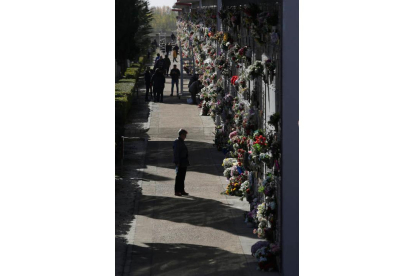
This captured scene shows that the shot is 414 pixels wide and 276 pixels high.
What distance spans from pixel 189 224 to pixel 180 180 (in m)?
2.27

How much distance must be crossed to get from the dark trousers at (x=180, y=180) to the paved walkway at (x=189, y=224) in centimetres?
22

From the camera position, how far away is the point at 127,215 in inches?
573

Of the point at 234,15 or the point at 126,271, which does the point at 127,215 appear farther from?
the point at 234,15

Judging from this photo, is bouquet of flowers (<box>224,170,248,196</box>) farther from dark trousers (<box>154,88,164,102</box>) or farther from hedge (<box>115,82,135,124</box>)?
dark trousers (<box>154,88,164,102</box>)

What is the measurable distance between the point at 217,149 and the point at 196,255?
9.60 m

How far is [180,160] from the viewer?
1593cm

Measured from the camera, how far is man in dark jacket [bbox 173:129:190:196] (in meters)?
15.8

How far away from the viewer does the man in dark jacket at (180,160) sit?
15.8 m

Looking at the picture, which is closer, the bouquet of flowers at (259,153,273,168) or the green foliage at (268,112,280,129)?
the green foliage at (268,112,280,129)

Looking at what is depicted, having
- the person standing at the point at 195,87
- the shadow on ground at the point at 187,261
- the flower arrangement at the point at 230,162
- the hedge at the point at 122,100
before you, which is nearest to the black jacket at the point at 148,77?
the hedge at the point at 122,100

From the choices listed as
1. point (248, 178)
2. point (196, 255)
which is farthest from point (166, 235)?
point (248, 178)
